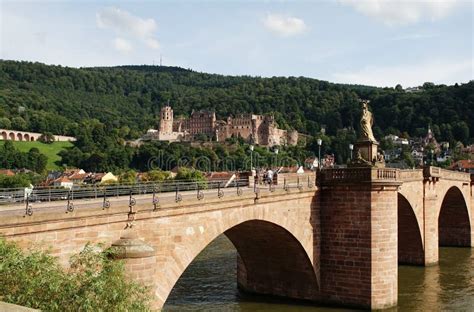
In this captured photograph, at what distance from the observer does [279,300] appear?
26.3 metres

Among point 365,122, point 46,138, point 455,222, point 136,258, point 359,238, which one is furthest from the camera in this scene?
point 46,138

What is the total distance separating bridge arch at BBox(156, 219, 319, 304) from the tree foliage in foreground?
465 inches

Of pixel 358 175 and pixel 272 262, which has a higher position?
pixel 358 175

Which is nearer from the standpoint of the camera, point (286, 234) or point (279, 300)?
point (286, 234)

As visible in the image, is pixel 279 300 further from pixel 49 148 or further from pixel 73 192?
pixel 49 148

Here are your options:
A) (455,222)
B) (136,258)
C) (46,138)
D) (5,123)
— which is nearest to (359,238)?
(136,258)

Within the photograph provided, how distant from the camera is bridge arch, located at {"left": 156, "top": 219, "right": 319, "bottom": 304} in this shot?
24.2 m

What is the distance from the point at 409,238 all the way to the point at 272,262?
46.2ft

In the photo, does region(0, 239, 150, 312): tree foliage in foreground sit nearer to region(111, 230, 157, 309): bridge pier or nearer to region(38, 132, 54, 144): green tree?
region(111, 230, 157, 309): bridge pier

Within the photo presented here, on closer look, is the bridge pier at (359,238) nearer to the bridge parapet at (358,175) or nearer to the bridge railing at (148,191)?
the bridge parapet at (358,175)

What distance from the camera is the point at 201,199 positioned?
56.7ft

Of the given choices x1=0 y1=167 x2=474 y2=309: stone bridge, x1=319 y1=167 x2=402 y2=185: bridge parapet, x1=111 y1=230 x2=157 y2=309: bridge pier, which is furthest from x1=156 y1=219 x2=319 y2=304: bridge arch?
x1=111 y1=230 x2=157 y2=309: bridge pier

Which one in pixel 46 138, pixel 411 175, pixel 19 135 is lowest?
pixel 411 175

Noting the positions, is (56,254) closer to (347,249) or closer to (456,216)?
(347,249)
